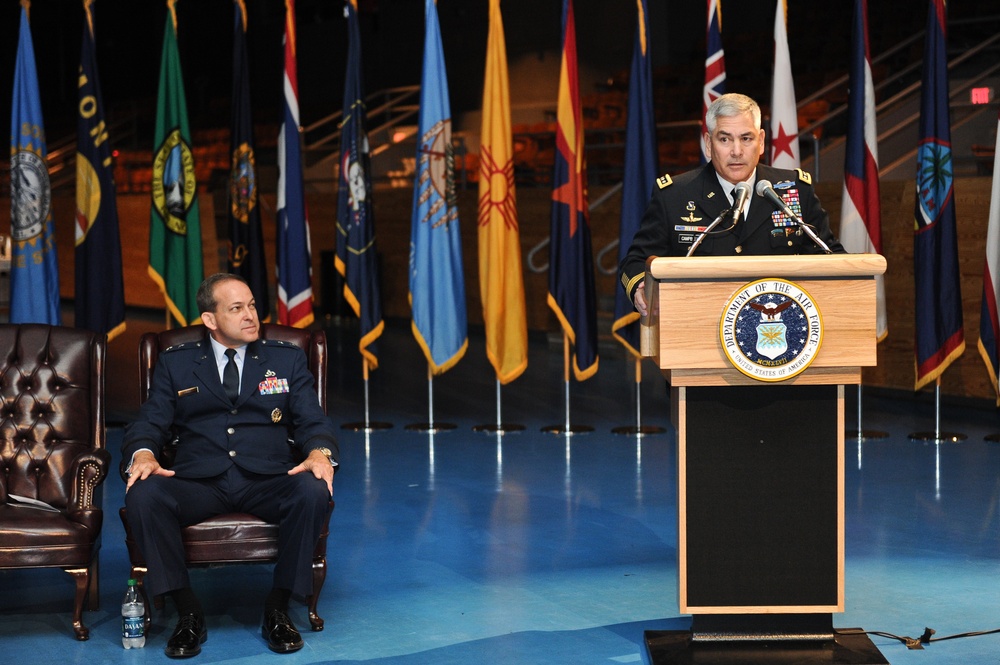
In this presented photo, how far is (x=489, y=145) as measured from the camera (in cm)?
711

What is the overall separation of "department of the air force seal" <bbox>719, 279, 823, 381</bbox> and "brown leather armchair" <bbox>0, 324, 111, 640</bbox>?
213 cm

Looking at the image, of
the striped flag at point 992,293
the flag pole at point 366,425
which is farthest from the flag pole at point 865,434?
the flag pole at point 366,425

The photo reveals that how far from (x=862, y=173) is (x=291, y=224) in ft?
11.3

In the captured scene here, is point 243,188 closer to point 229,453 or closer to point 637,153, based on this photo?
point 637,153

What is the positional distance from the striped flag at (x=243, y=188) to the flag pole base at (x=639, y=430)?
7.56 ft

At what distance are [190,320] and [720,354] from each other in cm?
511

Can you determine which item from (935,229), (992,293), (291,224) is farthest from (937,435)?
(291,224)

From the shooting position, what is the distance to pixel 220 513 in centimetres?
393

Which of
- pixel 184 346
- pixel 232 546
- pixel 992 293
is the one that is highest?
pixel 992 293

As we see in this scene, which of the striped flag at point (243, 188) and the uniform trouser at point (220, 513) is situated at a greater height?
the striped flag at point (243, 188)

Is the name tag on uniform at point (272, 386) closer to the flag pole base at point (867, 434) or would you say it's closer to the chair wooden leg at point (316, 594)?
the chair wooden leg at point (316, 594)

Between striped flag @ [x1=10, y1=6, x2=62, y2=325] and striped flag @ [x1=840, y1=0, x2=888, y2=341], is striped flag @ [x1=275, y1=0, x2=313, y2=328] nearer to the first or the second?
striped flag @ [x1=10, y1=6, x2=62, y2=325]

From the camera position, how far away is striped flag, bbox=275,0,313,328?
7.38 m

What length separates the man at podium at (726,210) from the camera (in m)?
3.25
